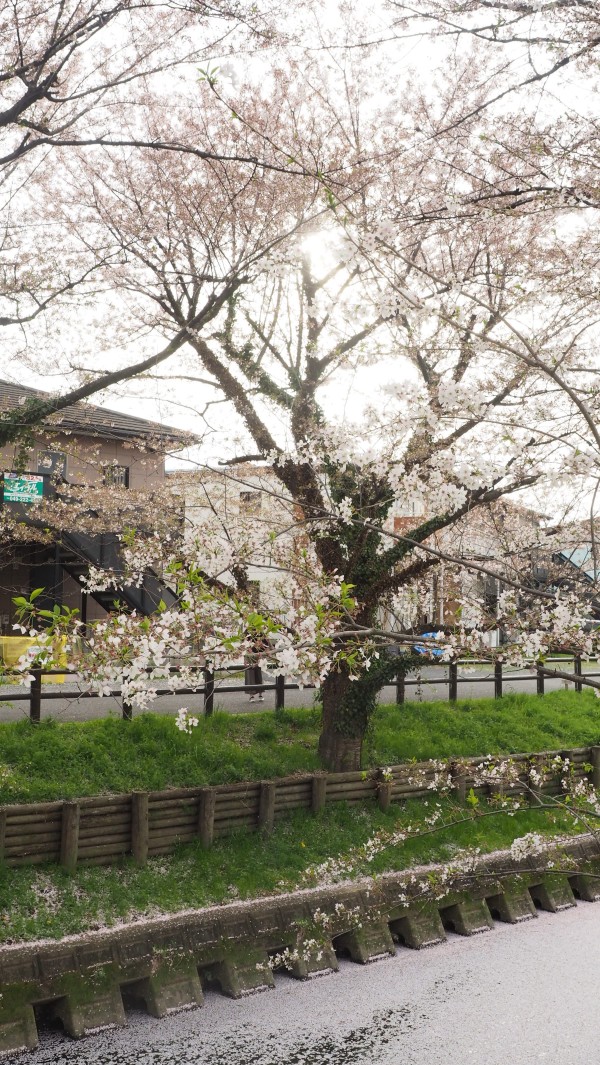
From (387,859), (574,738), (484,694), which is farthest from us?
(484,694)

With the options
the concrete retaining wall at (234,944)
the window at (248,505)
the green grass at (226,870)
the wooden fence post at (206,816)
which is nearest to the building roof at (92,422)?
the window at (248,505)

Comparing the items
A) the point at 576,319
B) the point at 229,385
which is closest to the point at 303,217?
the point at 229,385

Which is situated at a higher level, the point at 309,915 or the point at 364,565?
the point at 364,565

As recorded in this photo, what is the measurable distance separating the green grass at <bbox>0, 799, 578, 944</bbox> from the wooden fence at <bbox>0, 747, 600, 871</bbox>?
12 cm

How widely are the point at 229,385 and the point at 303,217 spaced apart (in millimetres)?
2264

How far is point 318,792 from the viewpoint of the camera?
1042 cm

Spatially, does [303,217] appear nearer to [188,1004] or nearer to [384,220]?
[384,220]

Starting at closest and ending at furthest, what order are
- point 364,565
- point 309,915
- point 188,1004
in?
point 188,1004 → point 309,915 → point 364,565

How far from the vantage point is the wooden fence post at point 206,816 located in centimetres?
925

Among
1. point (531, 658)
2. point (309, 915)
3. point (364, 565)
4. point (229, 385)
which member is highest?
point (229, 385)

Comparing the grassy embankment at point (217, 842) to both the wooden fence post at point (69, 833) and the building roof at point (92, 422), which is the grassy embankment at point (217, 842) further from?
the building roof at point (92, 422)

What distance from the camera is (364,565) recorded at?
11258mm

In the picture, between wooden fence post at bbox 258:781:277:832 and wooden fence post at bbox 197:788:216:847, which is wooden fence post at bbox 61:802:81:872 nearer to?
wooden fence post at bbox 197:788:216:847

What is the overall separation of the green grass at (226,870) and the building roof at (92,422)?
4919mm
